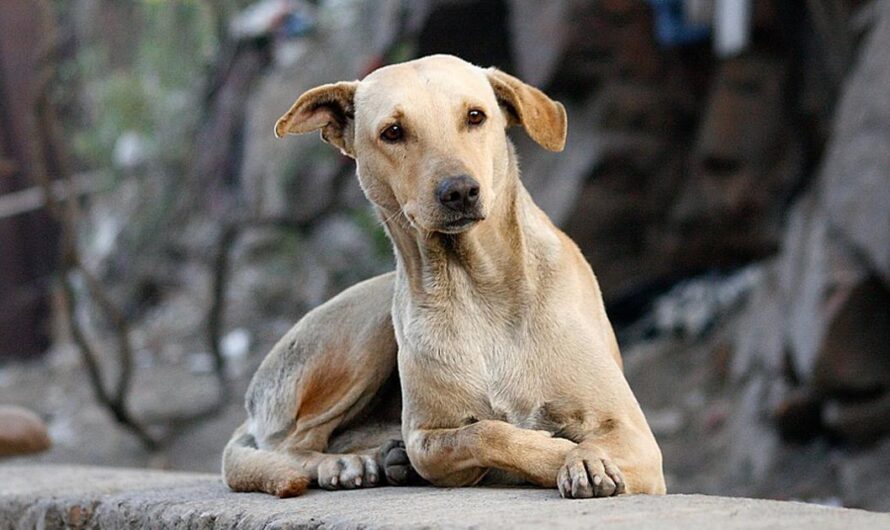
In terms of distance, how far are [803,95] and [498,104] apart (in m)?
6.43

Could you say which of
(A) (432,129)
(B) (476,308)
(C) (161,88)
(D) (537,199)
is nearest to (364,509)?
(B) (476,308)

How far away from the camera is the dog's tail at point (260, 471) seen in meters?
3.83

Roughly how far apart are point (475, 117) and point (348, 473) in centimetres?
107

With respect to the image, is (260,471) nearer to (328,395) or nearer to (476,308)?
(328,395)

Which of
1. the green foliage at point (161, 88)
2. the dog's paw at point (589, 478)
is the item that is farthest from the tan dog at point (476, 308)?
the green foliage at point (161, 88)

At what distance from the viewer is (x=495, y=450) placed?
135 inches

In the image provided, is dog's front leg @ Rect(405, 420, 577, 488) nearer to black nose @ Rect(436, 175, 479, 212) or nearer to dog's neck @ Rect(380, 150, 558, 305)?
dog's neck @ Rect(380, 150, 558, 305)

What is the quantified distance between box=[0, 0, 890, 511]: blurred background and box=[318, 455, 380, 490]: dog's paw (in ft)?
8.79

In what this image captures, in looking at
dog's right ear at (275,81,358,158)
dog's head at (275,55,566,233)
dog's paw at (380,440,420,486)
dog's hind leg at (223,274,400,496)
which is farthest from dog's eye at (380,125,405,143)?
dog's paw at (380,440,420,486)

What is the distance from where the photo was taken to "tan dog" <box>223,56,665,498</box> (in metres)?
3.45

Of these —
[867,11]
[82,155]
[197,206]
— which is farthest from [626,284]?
[82,155]

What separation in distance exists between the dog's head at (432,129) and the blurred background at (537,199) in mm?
2980

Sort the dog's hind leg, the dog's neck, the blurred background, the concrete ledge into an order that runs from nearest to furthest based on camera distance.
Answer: the concrete ledge, the dog's neck, the dog's hind leg, the blurred background

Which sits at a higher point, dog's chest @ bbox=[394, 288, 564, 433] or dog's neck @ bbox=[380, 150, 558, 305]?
dog's neck @ bbox=[380, 150, 558, 305]
